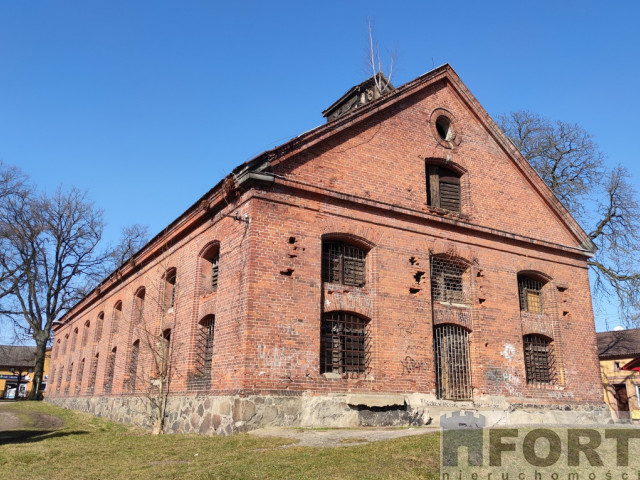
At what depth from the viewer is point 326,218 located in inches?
503

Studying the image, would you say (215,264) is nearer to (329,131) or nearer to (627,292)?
(329,131)

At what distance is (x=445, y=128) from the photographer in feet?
53.7

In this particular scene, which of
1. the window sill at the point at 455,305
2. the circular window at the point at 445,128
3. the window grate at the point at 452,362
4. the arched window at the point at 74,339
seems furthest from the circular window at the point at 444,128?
the arched window at the point at 74,339

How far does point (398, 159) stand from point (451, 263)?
3.20 metres

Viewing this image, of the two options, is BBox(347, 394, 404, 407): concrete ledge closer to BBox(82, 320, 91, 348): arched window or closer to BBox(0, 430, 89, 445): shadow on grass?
BBox(0, 430, 89, 445): shadow on grass

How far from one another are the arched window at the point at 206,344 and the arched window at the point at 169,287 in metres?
2.90

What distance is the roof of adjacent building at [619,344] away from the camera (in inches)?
1134

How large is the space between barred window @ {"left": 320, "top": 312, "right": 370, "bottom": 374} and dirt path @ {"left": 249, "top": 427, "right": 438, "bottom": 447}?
1680 millimetres

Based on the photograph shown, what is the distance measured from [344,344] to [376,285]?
5.35ft

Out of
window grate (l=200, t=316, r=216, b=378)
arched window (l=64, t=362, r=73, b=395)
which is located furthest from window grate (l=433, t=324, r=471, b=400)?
arched window (l=64, t=362, r=73, b=395)

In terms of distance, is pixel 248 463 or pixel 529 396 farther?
pixel 529 396

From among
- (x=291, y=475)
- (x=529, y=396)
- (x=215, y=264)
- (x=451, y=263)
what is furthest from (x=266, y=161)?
(x=529, y=396)

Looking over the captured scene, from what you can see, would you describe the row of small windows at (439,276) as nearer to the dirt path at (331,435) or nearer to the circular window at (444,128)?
the dirt path at (331,435)

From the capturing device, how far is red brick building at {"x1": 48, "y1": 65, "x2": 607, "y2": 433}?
11500mm
